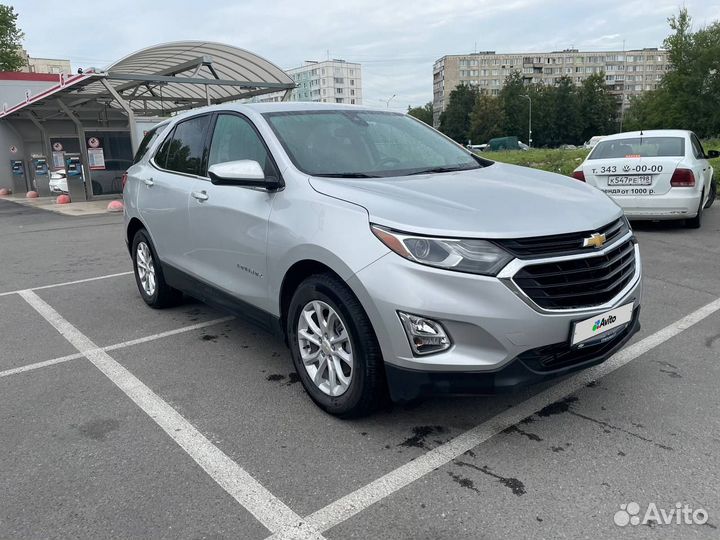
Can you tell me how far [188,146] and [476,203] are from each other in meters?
2.65

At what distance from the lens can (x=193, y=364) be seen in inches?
162

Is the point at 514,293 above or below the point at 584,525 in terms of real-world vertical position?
above

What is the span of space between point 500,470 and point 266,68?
56.6ft

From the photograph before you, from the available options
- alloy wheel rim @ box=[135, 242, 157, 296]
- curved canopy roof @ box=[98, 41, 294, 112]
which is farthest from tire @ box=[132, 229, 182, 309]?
curved canopy roof @ box=[98, 41, 294, 112]

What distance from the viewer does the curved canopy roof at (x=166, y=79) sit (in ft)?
50.9

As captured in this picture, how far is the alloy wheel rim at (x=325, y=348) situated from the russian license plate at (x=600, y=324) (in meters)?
1.08

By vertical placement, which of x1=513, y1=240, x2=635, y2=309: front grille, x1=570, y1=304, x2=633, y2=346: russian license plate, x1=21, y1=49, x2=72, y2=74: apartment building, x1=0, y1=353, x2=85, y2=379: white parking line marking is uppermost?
x1=21, y1=49, x2=72, y2=74: apartment building

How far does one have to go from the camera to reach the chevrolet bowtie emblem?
2830 millimetres

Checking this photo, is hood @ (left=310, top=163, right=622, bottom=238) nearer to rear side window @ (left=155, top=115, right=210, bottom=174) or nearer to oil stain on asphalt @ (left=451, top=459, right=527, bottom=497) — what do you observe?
oil stain on asphalt @ (left=451, top=459, right=527, bottom=497)

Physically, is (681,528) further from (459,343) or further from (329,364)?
(329,364)

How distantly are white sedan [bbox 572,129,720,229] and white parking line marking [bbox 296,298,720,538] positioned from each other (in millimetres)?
4669

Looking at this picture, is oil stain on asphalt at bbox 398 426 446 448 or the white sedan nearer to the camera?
oil stain on asphalt at bbox 398 426 446 448

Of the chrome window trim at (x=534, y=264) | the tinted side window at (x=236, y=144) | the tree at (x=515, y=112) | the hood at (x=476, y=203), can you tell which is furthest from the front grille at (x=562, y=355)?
the tree at (x=515, y=112)

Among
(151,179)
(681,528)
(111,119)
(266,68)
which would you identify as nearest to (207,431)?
(681,528)
